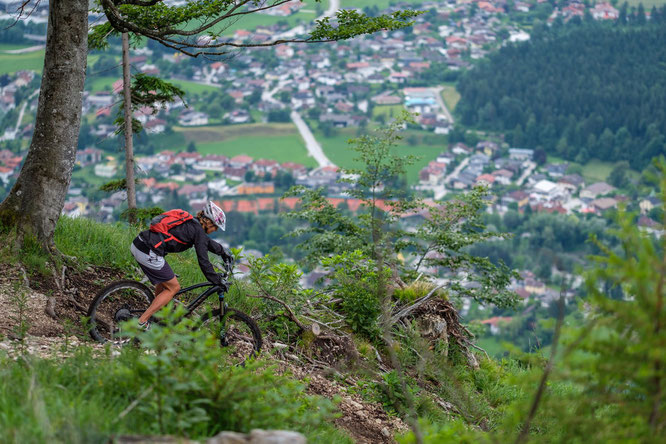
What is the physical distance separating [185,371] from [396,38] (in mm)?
155416

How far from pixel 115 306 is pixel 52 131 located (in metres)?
2.34

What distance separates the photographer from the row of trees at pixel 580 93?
98812 millimetres

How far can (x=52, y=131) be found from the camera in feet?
26.1

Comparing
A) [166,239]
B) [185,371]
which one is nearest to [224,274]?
[166,239]

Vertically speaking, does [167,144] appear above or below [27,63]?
below

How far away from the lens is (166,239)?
6512mm

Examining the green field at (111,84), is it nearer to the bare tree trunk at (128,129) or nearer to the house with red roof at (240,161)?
the house with red roof at (240,161)

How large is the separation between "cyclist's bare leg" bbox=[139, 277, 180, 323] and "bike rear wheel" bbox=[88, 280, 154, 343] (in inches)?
4.6

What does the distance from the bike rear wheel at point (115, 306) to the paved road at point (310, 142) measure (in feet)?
252

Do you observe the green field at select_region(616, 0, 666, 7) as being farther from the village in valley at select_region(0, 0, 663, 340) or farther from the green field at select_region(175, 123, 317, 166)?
the green field at select_region(175, 123, 317, 166)

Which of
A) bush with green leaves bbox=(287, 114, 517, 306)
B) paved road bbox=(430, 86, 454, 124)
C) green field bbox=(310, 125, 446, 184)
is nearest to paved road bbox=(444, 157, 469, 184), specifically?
green field bbox=(310, 125, 446, 184)

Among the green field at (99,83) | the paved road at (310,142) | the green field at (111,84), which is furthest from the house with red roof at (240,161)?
the green field at (99,83)

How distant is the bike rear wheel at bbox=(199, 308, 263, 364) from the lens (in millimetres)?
6777

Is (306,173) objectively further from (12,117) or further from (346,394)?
(346,394)
